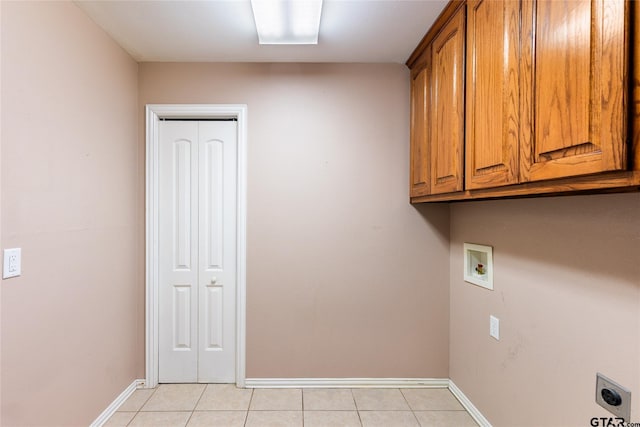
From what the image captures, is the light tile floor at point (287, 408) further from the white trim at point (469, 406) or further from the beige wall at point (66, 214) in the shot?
the beige wall at point (66, 214)

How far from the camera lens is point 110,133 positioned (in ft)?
6.89

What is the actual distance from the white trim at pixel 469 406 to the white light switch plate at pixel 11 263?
2.58 m

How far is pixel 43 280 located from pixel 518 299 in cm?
237

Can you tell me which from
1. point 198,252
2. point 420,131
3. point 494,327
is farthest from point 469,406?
point 198,252

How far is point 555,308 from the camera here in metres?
1.45

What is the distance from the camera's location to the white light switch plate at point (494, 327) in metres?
1.86

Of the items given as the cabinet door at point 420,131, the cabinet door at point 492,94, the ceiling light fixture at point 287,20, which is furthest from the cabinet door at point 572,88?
the ceiling light fixture at point 287,20

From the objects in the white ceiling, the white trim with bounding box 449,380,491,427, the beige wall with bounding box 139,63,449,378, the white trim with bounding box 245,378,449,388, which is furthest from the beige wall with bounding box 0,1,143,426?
the white trim with bounding box 449,380,491,427

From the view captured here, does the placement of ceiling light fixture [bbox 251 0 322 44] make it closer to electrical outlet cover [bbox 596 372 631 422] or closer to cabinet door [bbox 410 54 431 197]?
cabinet door [bbox 410 54 431 197]

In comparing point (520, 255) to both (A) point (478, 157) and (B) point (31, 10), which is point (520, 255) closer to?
(A) point (478, 157)

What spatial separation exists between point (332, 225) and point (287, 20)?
1365 millimetres

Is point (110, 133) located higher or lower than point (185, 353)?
higher

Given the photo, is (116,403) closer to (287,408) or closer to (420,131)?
(287,408)

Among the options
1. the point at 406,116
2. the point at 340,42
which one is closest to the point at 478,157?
the point at 406,116
